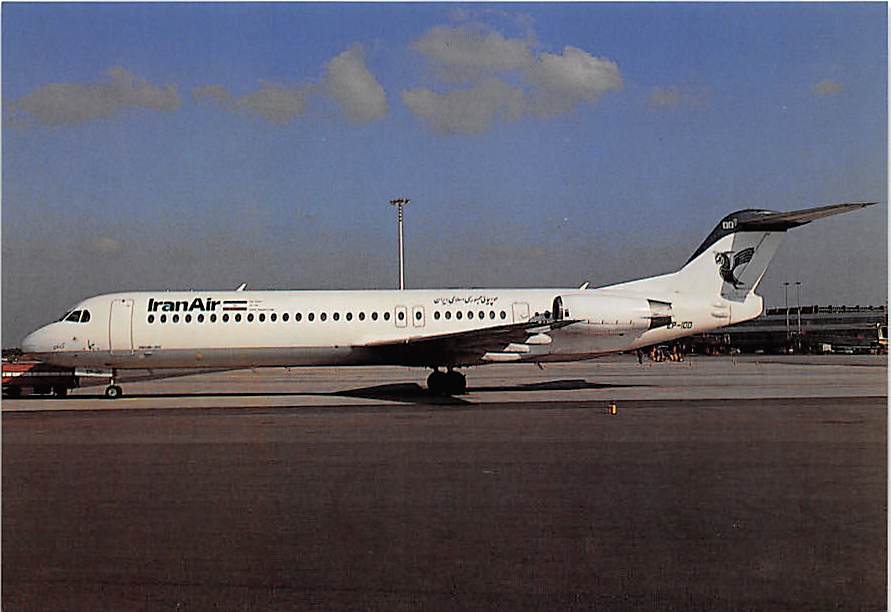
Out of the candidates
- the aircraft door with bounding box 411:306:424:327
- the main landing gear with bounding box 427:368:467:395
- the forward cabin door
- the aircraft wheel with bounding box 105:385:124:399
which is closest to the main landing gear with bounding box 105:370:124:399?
the aircraft wheel with bounding box 105:385:124:399

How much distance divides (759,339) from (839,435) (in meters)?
84.6

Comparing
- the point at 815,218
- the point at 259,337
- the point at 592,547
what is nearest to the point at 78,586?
the point at 592,547

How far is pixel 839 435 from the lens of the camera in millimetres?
12734

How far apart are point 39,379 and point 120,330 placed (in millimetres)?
3581

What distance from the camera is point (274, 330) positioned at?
73.6ft

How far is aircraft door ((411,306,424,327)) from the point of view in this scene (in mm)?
22969

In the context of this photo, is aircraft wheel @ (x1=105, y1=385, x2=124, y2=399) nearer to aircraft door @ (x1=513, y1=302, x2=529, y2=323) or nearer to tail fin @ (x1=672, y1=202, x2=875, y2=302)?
aircraft door @ (x1=513, y1=302, x2=529, y2=323)

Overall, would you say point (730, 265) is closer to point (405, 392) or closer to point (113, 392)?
point (405, 392)

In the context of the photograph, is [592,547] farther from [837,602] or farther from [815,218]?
[815,218]

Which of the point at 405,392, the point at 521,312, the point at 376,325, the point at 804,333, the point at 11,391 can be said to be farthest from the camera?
the point at 804,333

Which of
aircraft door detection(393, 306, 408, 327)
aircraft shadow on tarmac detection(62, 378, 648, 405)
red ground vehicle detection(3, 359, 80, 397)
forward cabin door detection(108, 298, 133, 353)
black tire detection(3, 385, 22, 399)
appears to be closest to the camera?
aircraft shadow on tarmac detection(62, 378, 648, 405)

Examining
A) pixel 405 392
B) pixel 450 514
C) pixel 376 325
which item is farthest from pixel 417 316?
pixel 450 514

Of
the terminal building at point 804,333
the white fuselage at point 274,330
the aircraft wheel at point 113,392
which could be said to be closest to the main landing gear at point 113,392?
the aircraft wheel at point 113,392

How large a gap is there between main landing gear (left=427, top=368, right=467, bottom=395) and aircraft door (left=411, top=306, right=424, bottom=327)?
1459 mm
